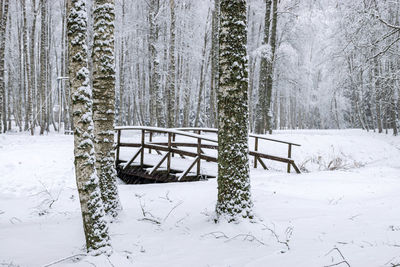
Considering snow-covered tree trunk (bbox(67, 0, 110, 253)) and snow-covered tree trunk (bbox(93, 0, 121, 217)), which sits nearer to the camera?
snow-covered tree trunk (bbox(67, 0, 110, 253))

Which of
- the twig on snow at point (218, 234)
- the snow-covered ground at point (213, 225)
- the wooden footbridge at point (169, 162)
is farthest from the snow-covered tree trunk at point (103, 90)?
the wooden footbridge at point (169, 162)

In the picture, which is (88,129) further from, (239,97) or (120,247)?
(239,97)

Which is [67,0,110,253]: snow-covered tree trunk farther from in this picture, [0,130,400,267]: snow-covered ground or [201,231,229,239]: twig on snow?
[201,231,229,239]: twig on snow

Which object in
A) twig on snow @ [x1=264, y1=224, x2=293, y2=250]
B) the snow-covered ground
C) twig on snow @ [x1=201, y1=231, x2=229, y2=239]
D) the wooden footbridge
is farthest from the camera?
the wooden footbridge

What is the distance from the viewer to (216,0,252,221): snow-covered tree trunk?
164 inches

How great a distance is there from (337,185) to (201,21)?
19.5 m

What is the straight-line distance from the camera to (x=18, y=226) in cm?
472

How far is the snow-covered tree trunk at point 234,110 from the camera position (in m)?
Result: 4.18

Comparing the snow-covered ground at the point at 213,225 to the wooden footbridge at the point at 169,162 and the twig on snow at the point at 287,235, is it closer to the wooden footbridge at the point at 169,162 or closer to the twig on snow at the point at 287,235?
the twig on snow at the point at 287,235

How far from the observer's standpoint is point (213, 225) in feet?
13.8

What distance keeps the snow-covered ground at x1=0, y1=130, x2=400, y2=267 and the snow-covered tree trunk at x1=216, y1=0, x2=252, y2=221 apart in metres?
0.35

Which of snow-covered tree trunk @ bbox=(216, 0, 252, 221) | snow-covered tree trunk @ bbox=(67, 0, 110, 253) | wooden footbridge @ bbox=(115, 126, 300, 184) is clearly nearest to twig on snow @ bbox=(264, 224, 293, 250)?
snow-covered tree trunk @ bbox=(216, 0, 252, 221)

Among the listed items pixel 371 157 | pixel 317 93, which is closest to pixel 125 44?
pixel 371 157

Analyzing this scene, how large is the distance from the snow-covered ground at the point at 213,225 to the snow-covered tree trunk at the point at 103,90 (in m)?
0.88
